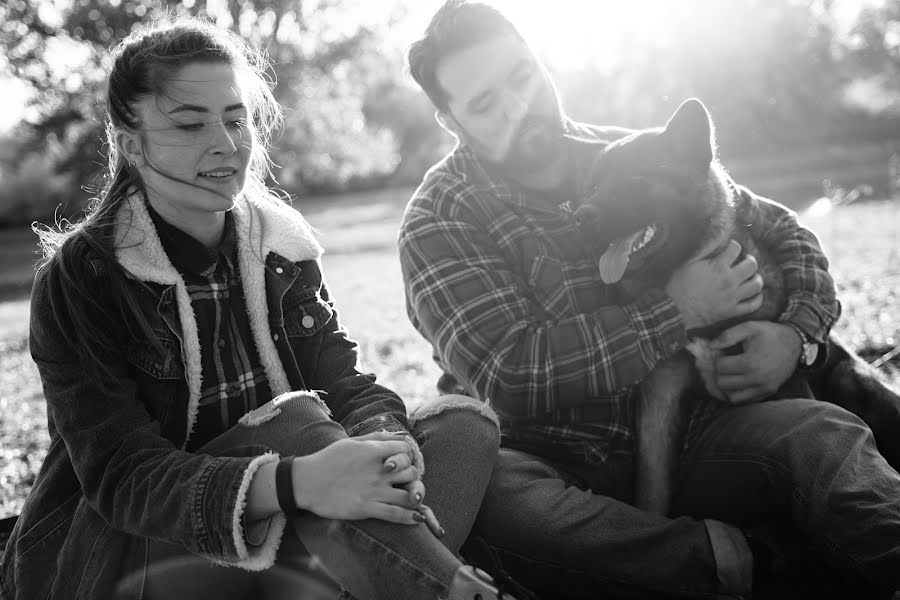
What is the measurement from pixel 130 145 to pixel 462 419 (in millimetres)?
1235

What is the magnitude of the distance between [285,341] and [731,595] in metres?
1.52

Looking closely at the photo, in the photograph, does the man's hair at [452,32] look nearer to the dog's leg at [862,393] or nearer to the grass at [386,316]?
the dog's leg at [862,393]

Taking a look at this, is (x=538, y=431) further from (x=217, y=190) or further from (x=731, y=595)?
(x=217, y=190)

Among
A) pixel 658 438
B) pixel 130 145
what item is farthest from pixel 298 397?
pixel 658 438

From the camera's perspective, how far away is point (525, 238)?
2.72m

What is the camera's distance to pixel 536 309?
271 cm

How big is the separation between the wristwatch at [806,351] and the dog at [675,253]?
0.05 m

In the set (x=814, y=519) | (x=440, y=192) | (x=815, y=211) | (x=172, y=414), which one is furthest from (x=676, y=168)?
(x=815, y=211)

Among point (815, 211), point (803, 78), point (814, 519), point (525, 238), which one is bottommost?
point (814, 519)

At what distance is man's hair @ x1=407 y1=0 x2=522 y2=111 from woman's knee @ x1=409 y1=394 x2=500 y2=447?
1.27 meters

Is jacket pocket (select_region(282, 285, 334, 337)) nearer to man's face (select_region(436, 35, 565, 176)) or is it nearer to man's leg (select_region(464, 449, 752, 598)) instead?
man's leg (select_region(464, 449, 752, 598))

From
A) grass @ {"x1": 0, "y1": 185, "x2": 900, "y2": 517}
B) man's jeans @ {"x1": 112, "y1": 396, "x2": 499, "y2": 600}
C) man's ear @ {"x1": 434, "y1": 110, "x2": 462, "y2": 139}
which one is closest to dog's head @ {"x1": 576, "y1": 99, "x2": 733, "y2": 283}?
man's ear @ {"x1": 434, "y1": 110, "x2": 462, "y2": 139}

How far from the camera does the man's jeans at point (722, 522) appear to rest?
2.15 metres

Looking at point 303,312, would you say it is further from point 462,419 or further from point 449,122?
point 449,122
